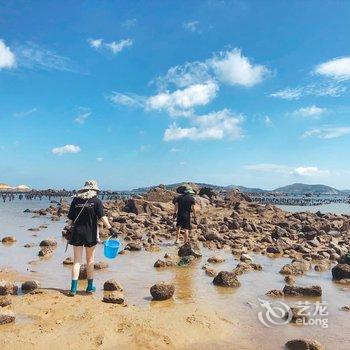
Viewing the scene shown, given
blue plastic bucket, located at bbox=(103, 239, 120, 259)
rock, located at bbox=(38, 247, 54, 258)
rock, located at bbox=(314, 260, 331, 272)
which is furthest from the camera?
rock, located at bbox=(38, 247, 54, 258)

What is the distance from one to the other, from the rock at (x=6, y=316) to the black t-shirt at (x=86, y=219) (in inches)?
79.6

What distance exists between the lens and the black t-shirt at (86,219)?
8.27 metres

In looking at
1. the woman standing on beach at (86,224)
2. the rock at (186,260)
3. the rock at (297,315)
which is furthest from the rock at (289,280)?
the woman standing on beach at (86,224)

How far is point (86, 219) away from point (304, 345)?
449 cm

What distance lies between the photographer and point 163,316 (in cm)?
694

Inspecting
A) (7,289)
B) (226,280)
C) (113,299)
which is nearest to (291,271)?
(226,280)

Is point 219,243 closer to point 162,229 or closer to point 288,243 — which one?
point 288,243

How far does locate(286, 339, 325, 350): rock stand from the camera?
5.69 meters

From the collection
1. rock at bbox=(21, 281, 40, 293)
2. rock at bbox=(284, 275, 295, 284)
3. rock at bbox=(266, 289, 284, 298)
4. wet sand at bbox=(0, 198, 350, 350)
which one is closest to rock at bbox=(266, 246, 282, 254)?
wet sand at bbox=(0, 198, 350, 350)

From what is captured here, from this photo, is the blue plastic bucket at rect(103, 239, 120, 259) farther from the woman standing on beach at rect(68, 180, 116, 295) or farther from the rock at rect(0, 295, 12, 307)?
the rock at rect(0, 295, 12, 307)

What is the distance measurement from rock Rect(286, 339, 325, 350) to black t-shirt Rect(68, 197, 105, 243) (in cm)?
413

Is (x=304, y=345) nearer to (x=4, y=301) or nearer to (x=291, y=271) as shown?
(x=4, y=301)

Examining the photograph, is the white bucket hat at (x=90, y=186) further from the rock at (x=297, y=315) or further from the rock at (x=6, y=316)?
the rock at (x=297, y=315)

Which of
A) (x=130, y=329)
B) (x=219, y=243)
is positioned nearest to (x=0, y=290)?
(x=130, y=329)
